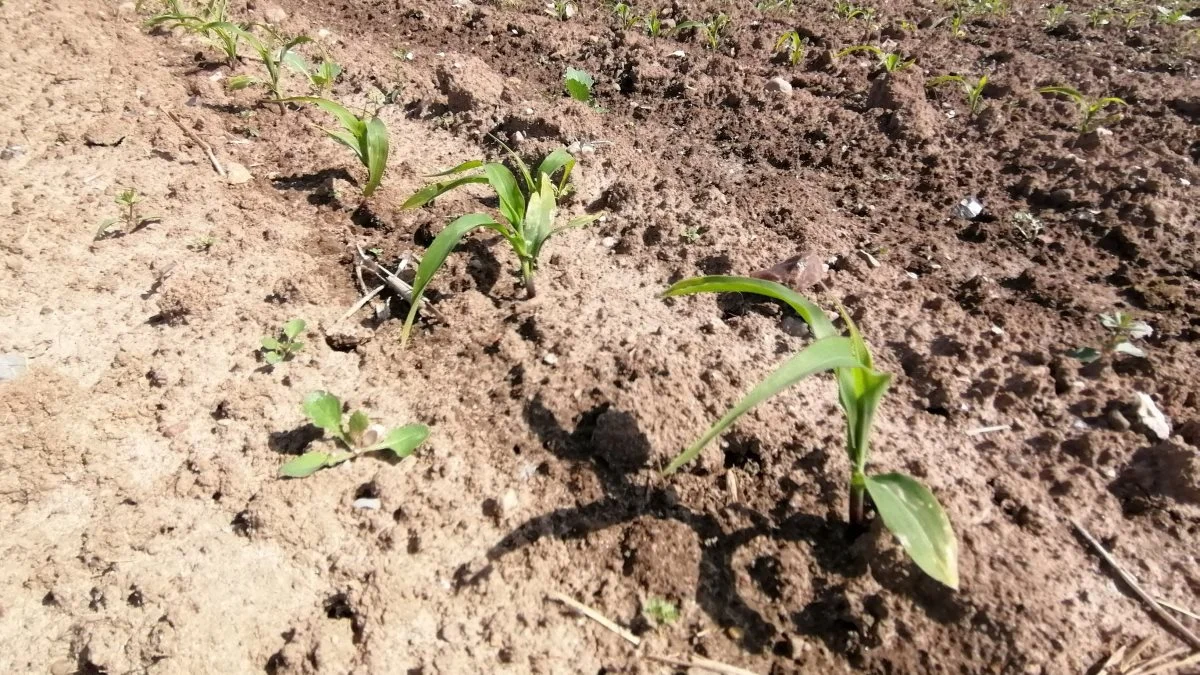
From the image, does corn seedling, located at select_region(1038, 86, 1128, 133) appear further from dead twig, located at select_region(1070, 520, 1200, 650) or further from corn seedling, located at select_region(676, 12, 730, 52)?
dead twig, located at select_region(1070, 520, 1200, 650)

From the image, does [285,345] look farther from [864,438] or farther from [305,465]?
[864,438]

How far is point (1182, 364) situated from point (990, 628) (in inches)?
41.0

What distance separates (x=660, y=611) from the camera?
51.0 inches

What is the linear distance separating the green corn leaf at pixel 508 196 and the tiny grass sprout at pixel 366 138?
52 cm

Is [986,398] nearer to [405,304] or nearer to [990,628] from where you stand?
[990,628]

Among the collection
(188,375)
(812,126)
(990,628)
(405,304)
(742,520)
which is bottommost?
(188,375)

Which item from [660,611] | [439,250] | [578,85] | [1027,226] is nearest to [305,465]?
[439,250]

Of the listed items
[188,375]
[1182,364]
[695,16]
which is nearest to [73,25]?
[188,375]

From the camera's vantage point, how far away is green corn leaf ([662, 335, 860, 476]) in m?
1.05

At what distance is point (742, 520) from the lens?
1.42 m

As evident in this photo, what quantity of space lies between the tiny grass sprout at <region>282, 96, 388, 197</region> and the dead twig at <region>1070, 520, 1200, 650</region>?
2222 millimetres

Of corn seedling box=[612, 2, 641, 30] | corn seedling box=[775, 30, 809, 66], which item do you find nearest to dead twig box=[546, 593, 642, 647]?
corn seedling box=[775, 30, 809, 66]

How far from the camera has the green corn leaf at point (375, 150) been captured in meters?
2.19

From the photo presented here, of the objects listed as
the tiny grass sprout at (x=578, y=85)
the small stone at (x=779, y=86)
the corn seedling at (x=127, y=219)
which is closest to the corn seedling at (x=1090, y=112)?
the small stone at (x=779, y=86)
